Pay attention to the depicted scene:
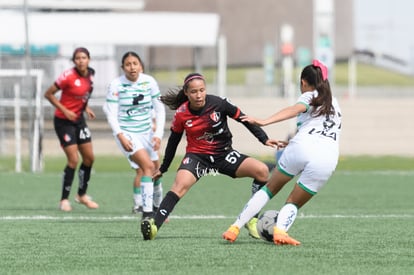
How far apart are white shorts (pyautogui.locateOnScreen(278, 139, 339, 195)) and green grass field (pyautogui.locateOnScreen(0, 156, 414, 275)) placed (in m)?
0.60

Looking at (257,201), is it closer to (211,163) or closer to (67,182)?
(211,163)

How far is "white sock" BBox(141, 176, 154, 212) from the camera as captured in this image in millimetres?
13750

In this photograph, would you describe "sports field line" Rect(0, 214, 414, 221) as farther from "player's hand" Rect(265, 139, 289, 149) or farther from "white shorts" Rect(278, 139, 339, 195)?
"white shorts" Rect(278, 139, 339, 195)

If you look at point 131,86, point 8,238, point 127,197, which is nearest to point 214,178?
point 127,197

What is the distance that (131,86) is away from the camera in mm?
15016

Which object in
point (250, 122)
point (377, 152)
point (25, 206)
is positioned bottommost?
point (377, 152)

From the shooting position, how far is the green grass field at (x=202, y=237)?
Answer: 9562mm

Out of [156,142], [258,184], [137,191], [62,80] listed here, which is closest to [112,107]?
[156,142]

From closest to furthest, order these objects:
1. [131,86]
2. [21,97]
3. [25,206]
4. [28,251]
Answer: [28,251] < [131,86] < [25,206] < [21,97]

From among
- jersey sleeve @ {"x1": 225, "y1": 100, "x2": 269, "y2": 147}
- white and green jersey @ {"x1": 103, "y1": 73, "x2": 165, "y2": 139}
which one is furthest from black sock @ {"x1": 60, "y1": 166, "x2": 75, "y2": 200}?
jersey sleeve @ {"x1": 225, "y1": 100, "x2": 269, "y2": 147}

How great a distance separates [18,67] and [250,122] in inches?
1035

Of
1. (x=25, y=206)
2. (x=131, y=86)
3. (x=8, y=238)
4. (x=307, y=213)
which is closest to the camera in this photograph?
(x=8, y=238)

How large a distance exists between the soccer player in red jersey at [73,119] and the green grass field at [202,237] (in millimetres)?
425

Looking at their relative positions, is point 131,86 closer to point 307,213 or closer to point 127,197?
point 307,213
